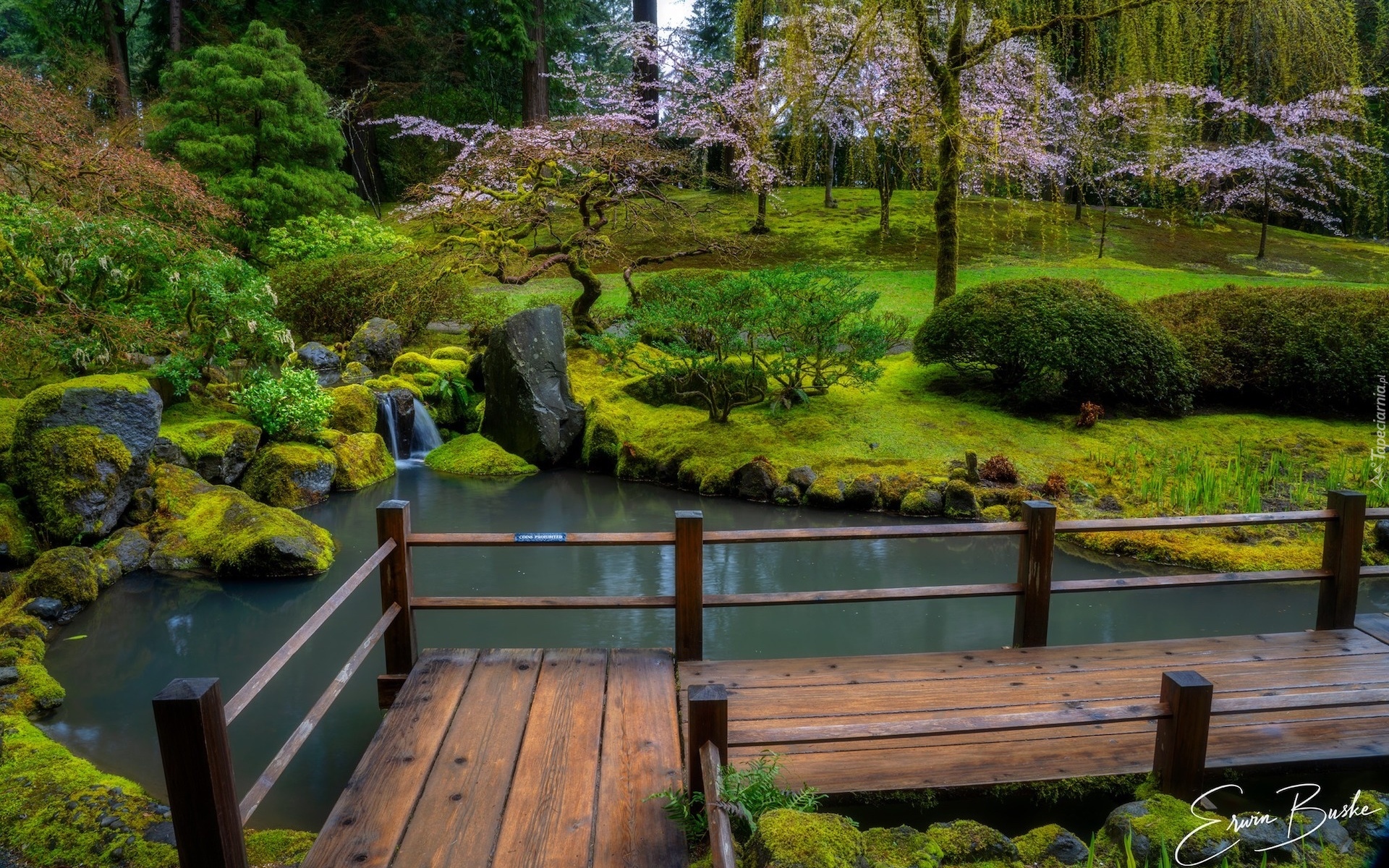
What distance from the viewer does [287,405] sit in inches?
343

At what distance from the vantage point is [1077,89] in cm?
664

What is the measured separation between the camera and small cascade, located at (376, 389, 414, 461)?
10172 mm

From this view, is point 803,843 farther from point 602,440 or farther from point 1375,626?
point 602,440

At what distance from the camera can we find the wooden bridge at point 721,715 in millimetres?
2537

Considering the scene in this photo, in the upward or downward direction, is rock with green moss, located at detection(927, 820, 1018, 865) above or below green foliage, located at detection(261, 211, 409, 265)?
below

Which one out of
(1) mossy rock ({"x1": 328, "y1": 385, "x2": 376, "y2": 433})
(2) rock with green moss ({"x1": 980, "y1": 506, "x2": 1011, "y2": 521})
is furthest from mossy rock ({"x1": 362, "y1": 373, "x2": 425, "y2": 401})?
(2) rock with green moss ({"x1": 980, "y1": 506, "x2": 1011, "y2": 521})

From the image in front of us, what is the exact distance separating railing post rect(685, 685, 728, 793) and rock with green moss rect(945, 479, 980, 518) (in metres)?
5.78

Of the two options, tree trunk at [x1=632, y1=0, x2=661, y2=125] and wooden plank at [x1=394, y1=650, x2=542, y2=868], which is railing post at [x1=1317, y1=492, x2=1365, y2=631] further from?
tree trunk at [x1=632, y1=0, x2=661, y2=125]

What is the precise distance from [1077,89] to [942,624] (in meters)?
4.03

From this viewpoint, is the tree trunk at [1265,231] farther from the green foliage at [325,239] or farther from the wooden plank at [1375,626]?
the green foliage at [325,239]

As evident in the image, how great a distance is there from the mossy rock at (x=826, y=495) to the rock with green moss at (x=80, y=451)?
557cm

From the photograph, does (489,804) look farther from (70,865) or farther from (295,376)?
(295,376)

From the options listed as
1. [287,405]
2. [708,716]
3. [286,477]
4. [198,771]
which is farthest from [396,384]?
[708,716]

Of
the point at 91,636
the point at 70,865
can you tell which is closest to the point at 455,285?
the point at 91,636
